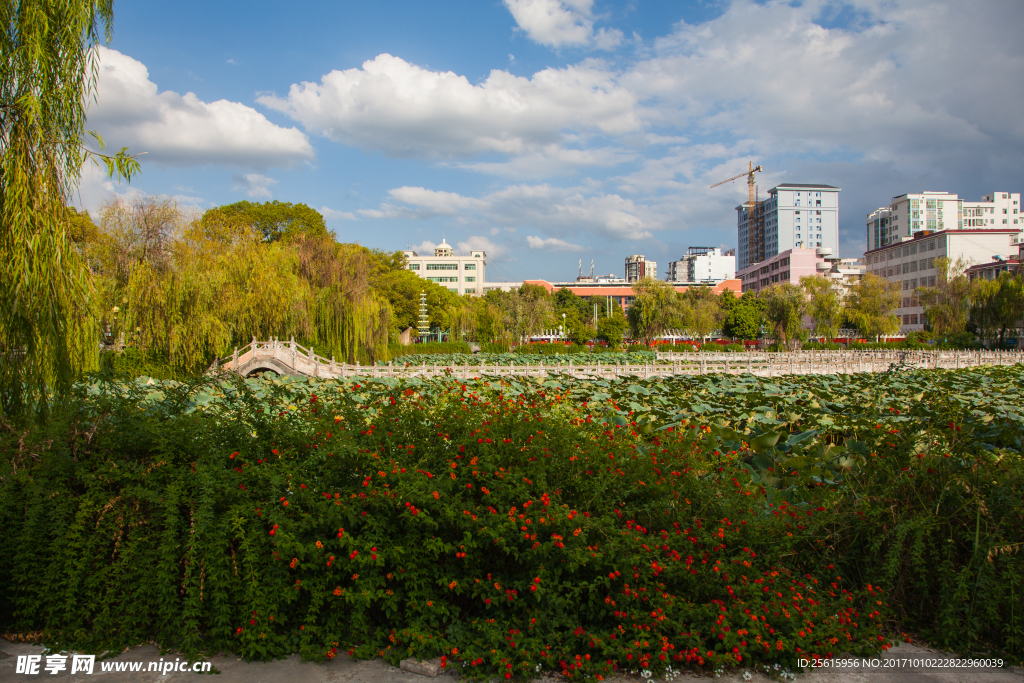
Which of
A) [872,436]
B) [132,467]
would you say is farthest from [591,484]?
[872,436]

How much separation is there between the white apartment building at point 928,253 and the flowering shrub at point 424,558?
69956 mm

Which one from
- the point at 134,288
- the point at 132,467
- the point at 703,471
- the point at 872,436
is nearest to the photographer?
the point at 132,467

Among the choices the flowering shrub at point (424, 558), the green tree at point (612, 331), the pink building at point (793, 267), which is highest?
the pink building at point (793, 267)

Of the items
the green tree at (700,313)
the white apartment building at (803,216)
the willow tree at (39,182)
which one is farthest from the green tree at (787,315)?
the white apartment building at (803,216)

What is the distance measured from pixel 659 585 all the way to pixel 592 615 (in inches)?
17.0

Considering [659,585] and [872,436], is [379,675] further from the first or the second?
[872,436]

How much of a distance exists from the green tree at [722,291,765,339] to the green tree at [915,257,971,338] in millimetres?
16178

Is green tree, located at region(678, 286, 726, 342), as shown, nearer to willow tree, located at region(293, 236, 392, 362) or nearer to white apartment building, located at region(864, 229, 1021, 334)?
white apartment building, located at region(864, 229, 1021, 334)

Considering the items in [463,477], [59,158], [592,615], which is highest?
[59,158]

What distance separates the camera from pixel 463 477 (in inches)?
154

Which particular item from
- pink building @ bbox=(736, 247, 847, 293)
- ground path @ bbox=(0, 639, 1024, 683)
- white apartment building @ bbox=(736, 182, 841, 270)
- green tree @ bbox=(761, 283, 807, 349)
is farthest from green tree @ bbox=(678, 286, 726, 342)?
white apartment building @ bbox=(736, 182, 841, 270)

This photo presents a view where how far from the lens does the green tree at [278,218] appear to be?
4244cm

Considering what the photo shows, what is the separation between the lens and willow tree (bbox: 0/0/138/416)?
4.24 metres

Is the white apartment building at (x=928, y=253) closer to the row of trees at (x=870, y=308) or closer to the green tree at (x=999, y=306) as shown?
the row of trees at (x=870, y=308)
